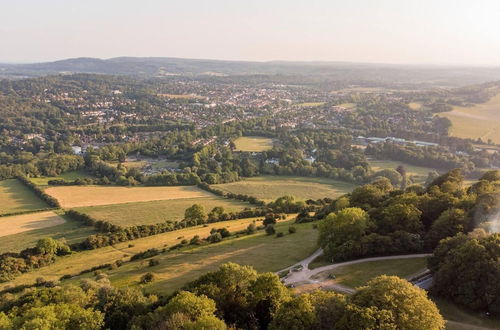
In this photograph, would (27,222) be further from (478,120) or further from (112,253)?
(478,120)

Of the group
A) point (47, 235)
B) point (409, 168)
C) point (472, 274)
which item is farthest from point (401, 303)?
point (409, 168)

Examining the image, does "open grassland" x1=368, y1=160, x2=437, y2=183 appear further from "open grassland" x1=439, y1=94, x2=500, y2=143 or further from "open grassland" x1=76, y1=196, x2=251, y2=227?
"open grassland" x1=76, y1=196, x2=251, y2=227

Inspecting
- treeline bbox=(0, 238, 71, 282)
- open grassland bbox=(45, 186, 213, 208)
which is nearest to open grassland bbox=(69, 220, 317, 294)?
treeline bbox=(0, 238, 71, 282)

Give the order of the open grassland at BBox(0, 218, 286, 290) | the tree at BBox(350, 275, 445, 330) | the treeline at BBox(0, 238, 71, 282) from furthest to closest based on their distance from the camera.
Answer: the open grassland at BBox(0, 218, 286, 290)
the treeline at BBox(0, 238, 71, 282)
the tree at BBox(350, 275, 445, 330)

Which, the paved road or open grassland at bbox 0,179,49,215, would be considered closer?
the paved road

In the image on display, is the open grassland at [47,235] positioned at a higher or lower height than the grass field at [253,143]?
lower

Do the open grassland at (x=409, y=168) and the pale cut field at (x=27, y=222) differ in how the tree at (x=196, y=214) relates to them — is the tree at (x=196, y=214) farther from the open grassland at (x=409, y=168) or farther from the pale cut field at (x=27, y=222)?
the open grassland at (x=409, y=168)

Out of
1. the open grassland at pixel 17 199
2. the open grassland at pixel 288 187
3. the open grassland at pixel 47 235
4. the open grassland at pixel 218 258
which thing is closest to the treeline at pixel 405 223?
the open grassland at pixel 218 258
